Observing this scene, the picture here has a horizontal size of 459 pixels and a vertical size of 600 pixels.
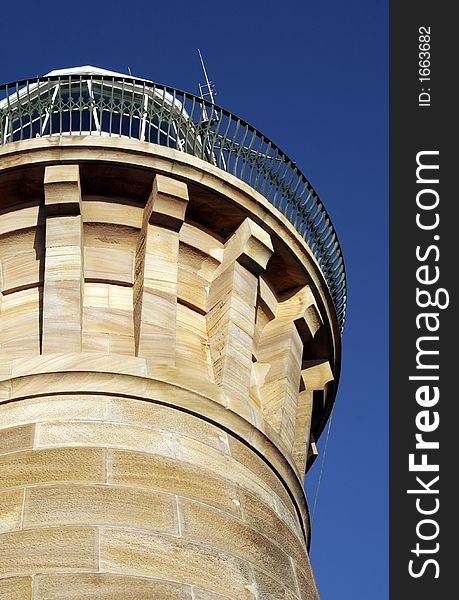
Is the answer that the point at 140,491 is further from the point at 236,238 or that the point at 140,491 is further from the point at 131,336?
the point at 236,238

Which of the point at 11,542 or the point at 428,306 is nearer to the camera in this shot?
the point at 11,542

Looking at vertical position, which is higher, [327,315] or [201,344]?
[327,315]

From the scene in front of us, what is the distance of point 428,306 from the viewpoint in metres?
16.0

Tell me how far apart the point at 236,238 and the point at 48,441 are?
4.34 meters

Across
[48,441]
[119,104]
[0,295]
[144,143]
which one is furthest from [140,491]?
[119,104]

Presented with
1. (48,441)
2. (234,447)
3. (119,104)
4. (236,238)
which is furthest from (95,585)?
(119,104)

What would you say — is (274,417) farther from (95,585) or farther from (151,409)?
(95,585)

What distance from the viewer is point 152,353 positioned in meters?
14.6

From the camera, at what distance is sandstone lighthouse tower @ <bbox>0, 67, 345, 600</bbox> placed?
1224cm

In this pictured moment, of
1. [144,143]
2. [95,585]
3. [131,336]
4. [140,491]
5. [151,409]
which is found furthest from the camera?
[144,143]

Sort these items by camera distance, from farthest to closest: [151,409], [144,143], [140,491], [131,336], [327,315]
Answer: [327,315]
[144,143]
[131,336]
[151,409]
[140,491]

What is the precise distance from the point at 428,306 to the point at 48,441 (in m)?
5.02

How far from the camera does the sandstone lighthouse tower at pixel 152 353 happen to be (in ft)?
40.2

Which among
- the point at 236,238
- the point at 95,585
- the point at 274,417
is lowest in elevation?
the point at 95,585
